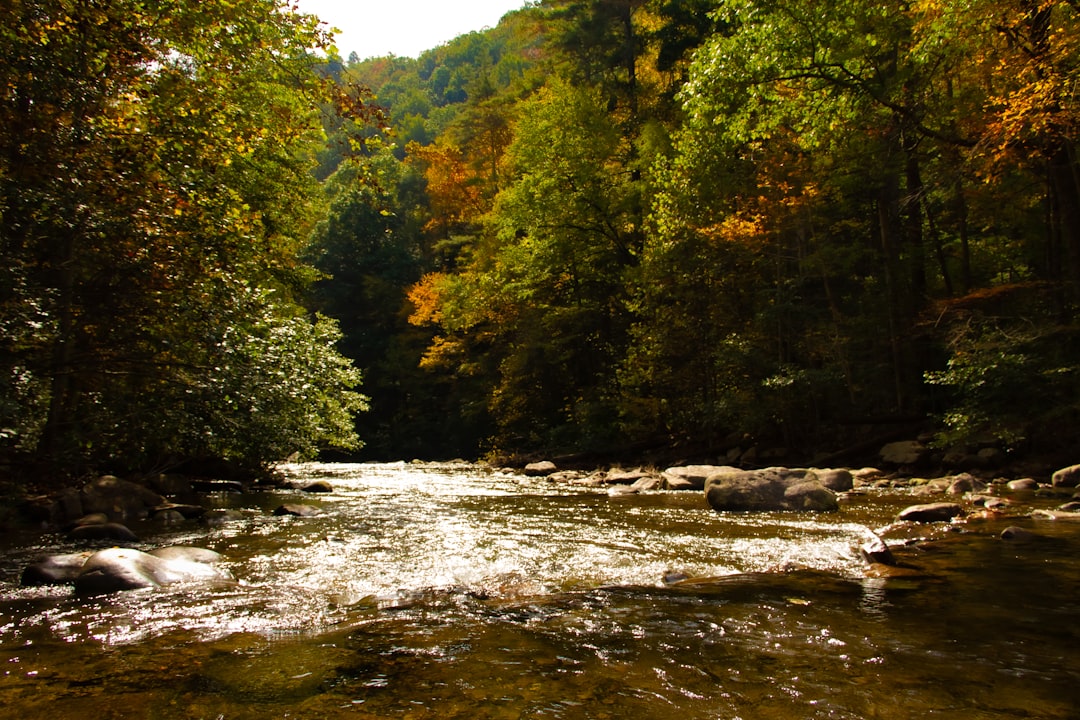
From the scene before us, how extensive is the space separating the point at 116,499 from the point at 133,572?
16.7ft

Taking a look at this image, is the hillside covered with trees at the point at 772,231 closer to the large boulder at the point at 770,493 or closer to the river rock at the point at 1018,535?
the river rock at the point at 1018,535

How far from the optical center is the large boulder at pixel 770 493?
33.4ft

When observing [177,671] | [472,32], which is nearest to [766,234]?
[177,671]

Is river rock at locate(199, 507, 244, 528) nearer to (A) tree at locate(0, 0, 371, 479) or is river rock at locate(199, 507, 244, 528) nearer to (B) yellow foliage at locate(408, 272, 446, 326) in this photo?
(A) tree at locate(0, 0, 371, 479)

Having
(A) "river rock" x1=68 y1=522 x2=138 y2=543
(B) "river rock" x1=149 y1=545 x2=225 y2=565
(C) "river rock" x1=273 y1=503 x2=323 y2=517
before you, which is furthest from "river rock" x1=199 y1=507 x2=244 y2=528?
(B) "river rock" x1=149 y1=545 x2=225 y2=565

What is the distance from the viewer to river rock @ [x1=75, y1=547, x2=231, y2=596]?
17.4 ft

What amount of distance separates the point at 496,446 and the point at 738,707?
2400 centimetres

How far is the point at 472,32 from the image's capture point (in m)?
100

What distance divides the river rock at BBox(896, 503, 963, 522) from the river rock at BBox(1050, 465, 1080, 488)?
4065 millimetres

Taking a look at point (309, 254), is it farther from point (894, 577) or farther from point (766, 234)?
point (894, 577)

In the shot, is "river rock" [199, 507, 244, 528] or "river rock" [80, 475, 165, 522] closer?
"river rock" [199, 507, 244, 528]

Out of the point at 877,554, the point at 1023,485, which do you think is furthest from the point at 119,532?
the point at 1023,485

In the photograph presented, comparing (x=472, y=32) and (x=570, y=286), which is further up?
(x=472, y=32)

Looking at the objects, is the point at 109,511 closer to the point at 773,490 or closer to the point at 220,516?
the point at 220,516
